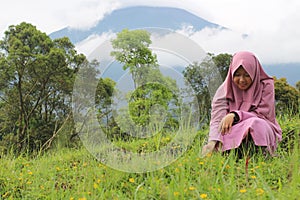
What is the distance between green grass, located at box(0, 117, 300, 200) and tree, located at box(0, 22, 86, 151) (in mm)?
13721

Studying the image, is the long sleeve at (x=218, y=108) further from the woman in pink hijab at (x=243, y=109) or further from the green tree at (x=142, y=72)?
the green tree at (x=142, y=72)

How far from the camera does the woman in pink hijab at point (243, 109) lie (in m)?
3.59

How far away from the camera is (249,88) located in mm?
3822

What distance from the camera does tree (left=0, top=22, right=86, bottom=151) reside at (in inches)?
691

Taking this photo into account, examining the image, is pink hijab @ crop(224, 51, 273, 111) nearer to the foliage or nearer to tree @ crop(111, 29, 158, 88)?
tree @ crop(111, 29, 158, 88)

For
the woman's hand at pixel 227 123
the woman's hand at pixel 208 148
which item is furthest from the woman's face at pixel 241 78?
the woman's hand at pixel 208 148

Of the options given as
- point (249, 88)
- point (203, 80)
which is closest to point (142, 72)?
point (203, 80)

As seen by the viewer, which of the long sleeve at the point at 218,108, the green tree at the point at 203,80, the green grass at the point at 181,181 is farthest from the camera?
the long sleeve at the point at 218,108

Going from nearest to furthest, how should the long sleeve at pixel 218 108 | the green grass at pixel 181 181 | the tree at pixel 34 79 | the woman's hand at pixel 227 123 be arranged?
1. the green grass at pixel 181 181
2. the woman's hand at pixel 227 123
3. the long sleeve at pixel 218 108
4. the tree at pixel 34 79

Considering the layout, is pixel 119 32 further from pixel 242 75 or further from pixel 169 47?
pixel 242 75

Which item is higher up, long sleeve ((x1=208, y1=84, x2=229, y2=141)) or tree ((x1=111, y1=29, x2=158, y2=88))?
tree ((x1=111, y1=29, x2=158, y2=88))

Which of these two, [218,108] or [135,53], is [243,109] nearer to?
[218,108]

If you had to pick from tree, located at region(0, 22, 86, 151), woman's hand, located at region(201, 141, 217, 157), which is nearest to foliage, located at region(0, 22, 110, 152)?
tree, located at region(0, 22, 86, 151)

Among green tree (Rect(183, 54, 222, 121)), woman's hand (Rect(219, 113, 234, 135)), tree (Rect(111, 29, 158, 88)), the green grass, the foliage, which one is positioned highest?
the foliage
